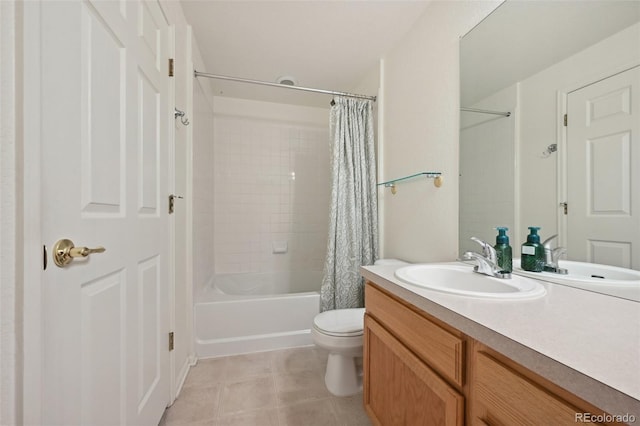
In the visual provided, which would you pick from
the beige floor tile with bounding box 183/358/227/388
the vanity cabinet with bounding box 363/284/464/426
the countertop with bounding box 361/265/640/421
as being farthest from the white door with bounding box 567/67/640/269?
the beige floor tile with bounding box 183/358/227/388

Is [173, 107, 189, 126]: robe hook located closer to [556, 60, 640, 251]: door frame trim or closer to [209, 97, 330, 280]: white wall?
[209, 97, 330, 280]: white wall

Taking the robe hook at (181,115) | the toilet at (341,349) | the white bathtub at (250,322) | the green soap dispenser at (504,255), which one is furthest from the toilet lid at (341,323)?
the robe hook at (181,115)

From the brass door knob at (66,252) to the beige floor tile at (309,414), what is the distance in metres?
1.21

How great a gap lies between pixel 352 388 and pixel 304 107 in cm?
275

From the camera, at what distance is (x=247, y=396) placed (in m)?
1.46

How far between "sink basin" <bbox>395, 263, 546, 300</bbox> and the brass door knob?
958 mm

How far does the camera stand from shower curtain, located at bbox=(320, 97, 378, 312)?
2.02 metres

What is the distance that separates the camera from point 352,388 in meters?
1.49

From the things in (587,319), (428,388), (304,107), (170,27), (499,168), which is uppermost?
(304,107)

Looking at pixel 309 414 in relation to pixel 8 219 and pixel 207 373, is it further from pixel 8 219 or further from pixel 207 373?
pixel 8 219

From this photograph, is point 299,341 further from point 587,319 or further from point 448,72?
point 448,72

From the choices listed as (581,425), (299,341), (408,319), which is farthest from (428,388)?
(299,341)

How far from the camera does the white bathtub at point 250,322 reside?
1.87 m

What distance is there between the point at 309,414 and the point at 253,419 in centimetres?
29
